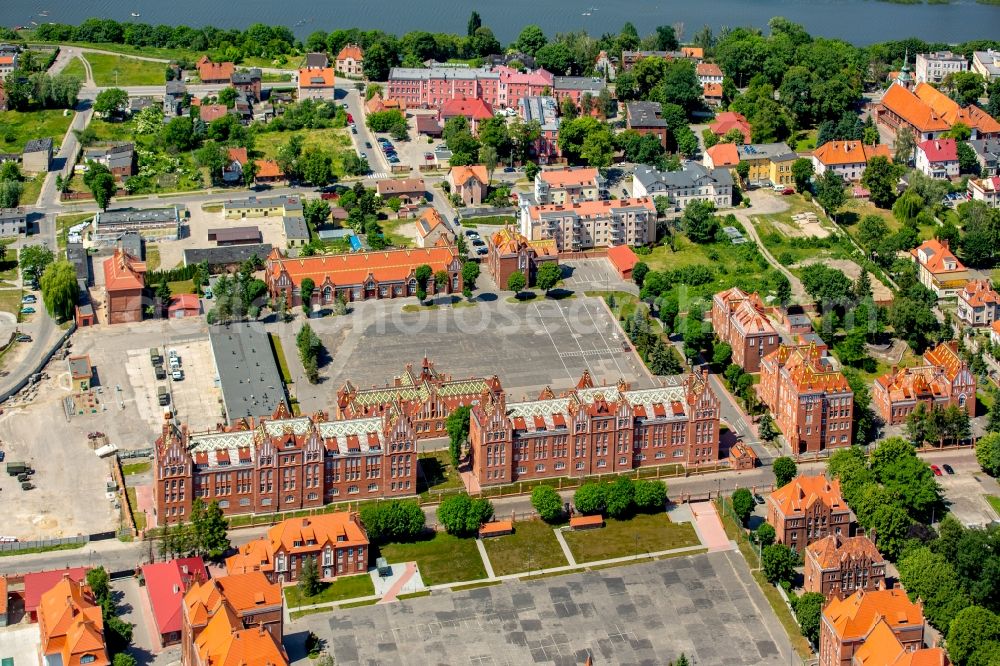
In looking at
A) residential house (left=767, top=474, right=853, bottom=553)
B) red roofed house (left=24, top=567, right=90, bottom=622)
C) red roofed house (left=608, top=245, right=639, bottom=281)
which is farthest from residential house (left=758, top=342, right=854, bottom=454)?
red roofed house (left=24, top=567, right=90, bottom=622)

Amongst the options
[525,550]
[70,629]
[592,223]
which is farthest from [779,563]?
[592,223]

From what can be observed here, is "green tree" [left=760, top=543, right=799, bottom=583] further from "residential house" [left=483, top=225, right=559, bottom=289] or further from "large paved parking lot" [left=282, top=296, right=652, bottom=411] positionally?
"residential house" [left=483, top=225, right=559, bottom=289]

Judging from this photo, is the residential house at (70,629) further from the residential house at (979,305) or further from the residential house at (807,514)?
the residential house at (979,305)

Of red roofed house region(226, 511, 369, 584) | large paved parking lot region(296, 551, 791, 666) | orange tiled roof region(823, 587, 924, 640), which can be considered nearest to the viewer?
orange tiled roof region(823, 587, 924, 640)

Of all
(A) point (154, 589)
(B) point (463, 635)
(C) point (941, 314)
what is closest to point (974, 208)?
(C) point (941, 314)

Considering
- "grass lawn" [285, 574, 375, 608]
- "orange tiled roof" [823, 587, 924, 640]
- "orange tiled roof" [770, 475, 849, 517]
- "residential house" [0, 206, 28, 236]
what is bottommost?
"grass lawn" [285, 574, 375, 608]
